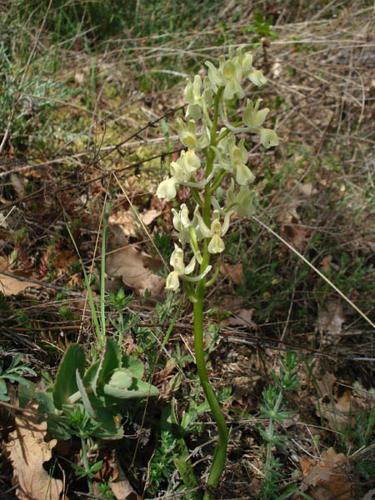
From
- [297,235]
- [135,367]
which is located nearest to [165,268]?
[135,367]

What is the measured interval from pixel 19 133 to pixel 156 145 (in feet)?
2.69

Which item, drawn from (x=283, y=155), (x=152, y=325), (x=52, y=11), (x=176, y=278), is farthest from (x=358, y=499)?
(x=52, y=11)

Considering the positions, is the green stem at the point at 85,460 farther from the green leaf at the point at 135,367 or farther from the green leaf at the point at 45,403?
the green leaf at the point at 135,367

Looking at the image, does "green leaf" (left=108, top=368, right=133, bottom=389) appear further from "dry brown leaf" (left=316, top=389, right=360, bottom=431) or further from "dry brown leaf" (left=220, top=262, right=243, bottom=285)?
"dry brown leaf" (left=220, top=262, right=243, bottom=285)

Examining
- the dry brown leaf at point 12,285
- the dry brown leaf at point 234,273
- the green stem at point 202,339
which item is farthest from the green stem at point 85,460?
the dry brown leaf at point 234,273

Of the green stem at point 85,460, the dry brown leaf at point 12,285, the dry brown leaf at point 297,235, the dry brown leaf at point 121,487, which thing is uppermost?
the dry brown leaf at point 12,285

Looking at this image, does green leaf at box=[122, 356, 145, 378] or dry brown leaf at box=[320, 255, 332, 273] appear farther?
dry brown leaf at box=[320, 255, 332, 273]

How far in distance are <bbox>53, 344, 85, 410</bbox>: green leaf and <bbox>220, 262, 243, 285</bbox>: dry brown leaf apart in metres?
1.14

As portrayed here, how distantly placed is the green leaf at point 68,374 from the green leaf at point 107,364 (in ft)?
0.22

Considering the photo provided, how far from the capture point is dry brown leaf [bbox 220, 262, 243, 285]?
287 centimetres

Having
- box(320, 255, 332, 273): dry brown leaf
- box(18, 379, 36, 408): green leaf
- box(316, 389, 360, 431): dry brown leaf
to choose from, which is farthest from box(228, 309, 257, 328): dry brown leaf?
box(18, 379, 36, 408): green leaf

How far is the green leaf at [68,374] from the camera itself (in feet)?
6.03

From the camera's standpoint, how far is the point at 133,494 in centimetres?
197

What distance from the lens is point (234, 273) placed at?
2.88m
